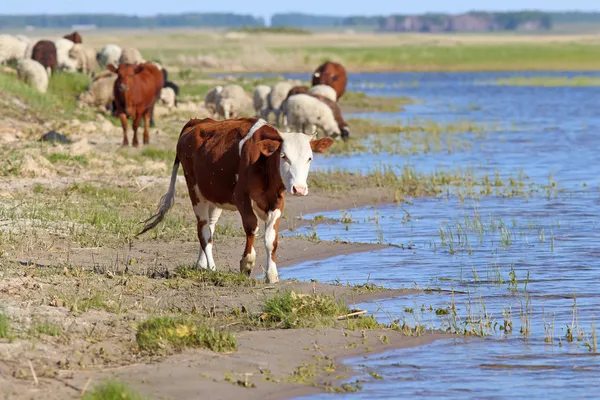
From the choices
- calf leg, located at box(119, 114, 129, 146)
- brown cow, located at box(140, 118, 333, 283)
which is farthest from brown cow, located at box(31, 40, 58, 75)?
brown cow, located at box(140, 118, 333, 283)

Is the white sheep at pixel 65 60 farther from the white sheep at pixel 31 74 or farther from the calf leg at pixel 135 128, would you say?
the calf leg at pixel 135 128

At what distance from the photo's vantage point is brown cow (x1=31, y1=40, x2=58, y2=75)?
41000mm

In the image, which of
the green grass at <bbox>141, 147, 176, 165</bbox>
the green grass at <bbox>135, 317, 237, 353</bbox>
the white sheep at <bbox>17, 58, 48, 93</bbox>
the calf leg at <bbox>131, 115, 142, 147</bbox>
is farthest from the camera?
the white sheep at <bbox>17, 58, 48, 93</bbox>

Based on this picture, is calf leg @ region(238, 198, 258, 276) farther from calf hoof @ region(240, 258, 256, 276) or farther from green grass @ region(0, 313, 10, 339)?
green grass @ region(0, 313, 10, 339)

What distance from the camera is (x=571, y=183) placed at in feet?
70.3

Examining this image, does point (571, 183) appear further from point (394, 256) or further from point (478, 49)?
point (478, 49)

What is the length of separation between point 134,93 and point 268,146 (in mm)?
13229

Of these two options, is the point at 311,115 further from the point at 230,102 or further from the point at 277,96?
the point at 277,96

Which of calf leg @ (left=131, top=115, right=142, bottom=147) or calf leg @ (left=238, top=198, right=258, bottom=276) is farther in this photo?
calf leg @ (left=131, top=115, right=142, bottom=147)

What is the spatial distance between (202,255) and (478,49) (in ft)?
306

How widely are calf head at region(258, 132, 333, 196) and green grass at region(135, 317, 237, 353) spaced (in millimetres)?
2277

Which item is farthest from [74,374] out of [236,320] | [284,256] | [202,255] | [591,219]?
[591,219]

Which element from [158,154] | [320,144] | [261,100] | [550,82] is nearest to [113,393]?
[320,144]

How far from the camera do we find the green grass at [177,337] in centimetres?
838
